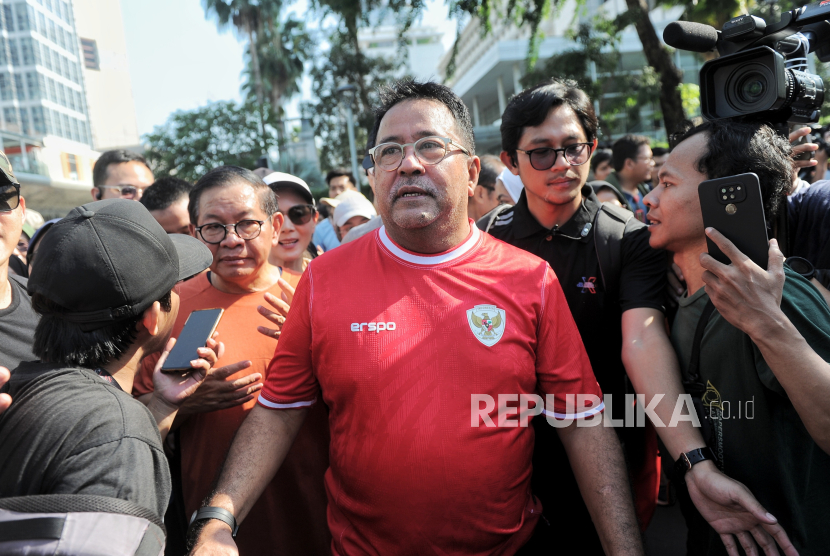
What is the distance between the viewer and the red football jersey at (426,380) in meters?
1.98

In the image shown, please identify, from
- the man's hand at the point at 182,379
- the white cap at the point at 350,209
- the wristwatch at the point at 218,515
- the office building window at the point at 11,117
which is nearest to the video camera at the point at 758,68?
the man's hand at the point at 182,379

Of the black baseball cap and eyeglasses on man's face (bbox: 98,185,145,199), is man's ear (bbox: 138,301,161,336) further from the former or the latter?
eyeglasses on man's face (bbox: 98,185,145,199)

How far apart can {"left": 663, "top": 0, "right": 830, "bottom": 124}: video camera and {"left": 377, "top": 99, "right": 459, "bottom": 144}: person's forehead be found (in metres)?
0.93

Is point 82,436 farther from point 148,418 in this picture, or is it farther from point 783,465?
point 783,465

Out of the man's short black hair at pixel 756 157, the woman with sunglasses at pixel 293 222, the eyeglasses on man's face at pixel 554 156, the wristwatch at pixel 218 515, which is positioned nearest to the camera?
the wristwatch at pixel 218 515

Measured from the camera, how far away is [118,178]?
16.5 feet

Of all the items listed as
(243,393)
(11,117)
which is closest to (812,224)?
(243,393)

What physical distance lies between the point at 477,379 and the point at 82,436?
1.18m

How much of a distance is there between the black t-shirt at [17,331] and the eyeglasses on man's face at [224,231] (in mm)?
816

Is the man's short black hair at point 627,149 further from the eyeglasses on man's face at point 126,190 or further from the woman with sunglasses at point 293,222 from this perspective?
the eyeglasses on man's face at point 126,190

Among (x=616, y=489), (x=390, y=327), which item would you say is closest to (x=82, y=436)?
(x=390, y=327)

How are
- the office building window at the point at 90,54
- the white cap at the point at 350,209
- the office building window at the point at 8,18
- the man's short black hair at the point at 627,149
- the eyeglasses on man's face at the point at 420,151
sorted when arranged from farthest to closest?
the office building window at the point at 90,54 → the office building window at the point at 8,18 → the man's short black hair at the point at 627,149 → the white cap at the point at 350,209 → the eyeglasses on man's face at the point at 420,151

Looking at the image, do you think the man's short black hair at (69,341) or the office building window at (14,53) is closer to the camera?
the man's short black hair at (69,341)

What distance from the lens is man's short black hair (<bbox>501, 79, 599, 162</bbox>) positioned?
9.87 ft
